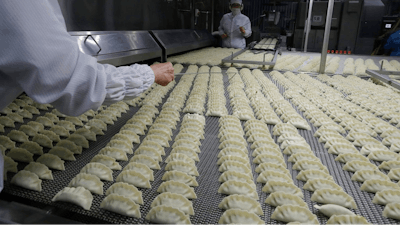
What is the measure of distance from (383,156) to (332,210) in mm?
579

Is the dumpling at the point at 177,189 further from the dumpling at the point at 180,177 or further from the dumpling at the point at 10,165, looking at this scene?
the dumpling at the point at 10,165

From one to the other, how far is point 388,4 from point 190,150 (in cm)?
711

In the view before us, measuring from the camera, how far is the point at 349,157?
129 cm

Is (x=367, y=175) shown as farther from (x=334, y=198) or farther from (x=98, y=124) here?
(x=98, y=124)

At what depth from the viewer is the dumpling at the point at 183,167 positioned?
3.83ft

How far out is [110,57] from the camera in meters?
2.73

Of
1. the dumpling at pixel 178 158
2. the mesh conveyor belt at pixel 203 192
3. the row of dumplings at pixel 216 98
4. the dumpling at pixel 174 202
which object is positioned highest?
the row of dumplings at pixel 216 98

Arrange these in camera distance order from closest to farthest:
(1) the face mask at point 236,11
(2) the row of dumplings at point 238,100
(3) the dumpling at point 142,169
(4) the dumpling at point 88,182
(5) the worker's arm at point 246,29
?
(4) the dumpling at point 88,182, (3) the dumpling at point 142,169, (2) the row of dumplings at point 238,100, (5) the worker's arm at point 246,29, (1) the face mask at point 236,11

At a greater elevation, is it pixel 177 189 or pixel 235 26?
pixel 235 26

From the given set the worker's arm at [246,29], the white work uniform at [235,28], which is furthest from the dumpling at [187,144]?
the white work uniform at [235,28]

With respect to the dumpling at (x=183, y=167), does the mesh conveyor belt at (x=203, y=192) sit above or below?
below

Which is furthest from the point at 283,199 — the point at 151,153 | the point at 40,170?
the point at 40,170

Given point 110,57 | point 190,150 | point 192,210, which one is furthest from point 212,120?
point 110,57

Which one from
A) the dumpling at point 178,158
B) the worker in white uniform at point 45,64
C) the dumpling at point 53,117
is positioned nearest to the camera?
the worker in white uniform at point 45,64
